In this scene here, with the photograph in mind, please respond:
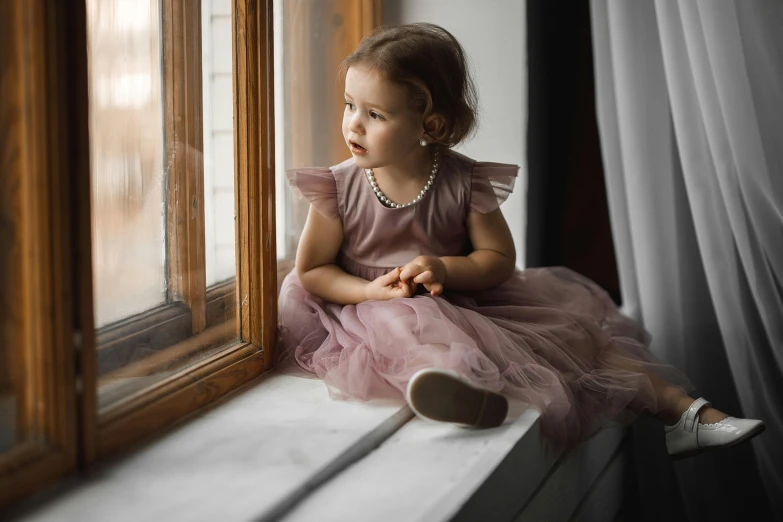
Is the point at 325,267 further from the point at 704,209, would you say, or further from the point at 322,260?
the point at 704,209

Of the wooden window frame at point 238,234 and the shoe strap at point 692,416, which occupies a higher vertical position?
the wooden window frame at point 238,234

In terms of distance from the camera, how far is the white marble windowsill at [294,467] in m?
0.76

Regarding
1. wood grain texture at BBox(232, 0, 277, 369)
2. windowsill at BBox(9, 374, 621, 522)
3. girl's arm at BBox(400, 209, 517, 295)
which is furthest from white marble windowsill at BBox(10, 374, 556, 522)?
girl's arm at BBox(400, 209, 517, 295)

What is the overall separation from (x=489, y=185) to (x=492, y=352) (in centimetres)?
33

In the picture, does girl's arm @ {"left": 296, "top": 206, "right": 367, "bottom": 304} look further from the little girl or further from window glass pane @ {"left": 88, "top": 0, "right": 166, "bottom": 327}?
window glass pane @ {"left": 88, "top": 0, "right": 166, "bottom": 327}

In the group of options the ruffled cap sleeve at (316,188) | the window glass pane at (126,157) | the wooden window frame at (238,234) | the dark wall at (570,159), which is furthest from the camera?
the dark wall at (570,159)

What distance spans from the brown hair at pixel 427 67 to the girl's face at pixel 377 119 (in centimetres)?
2

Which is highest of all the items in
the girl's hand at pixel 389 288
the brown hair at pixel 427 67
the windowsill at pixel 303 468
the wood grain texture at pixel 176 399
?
the brown hair at pixel 427 67

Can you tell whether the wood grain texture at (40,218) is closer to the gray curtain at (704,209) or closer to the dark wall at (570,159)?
the gray curtain at (704,209)

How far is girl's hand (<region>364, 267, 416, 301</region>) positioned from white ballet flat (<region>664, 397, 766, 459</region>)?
1.58ft

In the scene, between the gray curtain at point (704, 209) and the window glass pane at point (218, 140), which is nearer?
the window glass pane at point (218, 140)

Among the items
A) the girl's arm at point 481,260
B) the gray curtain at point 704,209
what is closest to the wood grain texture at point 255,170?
the girl's arm at point 481,260

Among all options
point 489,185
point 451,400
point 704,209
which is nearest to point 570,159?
point 704,209

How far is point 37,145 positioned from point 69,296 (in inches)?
6.1
